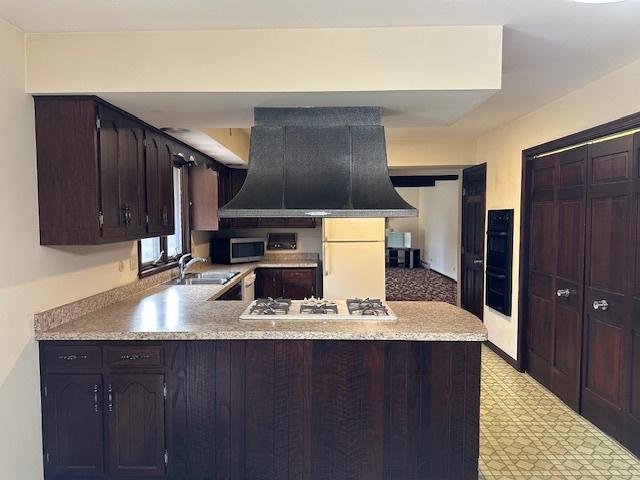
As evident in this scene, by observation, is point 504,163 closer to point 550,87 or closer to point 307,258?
point 550,87

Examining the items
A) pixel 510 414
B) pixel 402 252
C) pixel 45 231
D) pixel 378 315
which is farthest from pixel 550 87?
pixel 402 252

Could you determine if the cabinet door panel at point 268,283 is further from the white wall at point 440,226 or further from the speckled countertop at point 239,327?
the white wall at point 440,226

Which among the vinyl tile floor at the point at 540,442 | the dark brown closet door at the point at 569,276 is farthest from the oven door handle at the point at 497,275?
the vinyl tile floor at the point at 540,442

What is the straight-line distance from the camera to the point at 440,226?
10828 millimetres

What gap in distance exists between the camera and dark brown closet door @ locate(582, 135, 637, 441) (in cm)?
272

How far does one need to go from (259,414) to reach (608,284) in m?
2.49

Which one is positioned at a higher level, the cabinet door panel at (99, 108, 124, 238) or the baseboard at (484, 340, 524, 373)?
the cabinet door panel at (99, 108, 124, 238)

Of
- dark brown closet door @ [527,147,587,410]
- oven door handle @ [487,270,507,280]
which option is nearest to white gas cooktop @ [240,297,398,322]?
dark brown closet door @ [527,147,587,410]

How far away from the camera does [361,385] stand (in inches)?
88.5

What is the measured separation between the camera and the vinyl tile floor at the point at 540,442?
8.24 ft

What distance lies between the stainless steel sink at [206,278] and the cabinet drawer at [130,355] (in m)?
1.64

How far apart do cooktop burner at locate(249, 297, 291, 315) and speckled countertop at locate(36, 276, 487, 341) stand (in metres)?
0.11

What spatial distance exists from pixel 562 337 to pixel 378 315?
6.43ft

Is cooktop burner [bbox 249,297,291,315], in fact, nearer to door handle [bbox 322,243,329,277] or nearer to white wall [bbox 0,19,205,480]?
Result: white wall [bbox 0,19,205,480]
